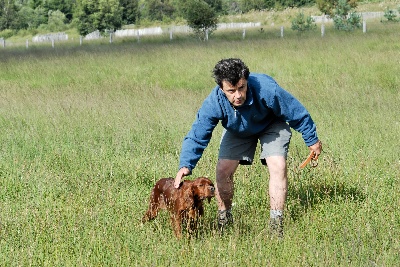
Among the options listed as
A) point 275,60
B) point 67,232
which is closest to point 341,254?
point 67,232

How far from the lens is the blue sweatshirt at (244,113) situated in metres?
5.01

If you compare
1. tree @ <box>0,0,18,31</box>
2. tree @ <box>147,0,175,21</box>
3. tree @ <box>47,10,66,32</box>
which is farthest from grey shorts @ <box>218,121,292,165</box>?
tree @ <box>147,0,175,21</box>

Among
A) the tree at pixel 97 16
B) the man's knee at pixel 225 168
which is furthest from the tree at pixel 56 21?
the man's knee at pixel 225 168

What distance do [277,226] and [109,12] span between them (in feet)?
164

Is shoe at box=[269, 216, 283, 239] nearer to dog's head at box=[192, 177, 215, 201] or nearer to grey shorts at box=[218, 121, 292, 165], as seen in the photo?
grey shorts at box=[218, 121, 292, 165]

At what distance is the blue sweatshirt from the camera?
5.01m

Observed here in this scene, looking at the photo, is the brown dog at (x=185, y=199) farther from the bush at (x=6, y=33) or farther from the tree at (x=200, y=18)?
the bush at (x=6, y=33)

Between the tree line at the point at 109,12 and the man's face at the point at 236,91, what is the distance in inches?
1181

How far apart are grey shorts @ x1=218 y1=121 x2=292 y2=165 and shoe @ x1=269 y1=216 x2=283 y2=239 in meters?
0.47

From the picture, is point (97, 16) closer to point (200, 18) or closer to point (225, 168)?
point (200, 18)

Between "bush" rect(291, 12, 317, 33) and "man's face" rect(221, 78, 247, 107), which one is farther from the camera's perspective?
"bush" rect(291, 12, 317, 33)

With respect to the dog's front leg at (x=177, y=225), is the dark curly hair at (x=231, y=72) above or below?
above

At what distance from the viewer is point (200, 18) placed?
34750mm

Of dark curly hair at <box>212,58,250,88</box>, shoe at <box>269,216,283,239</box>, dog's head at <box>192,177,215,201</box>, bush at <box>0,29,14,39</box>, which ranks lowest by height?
bush at <box>0,29,14,39</box>
